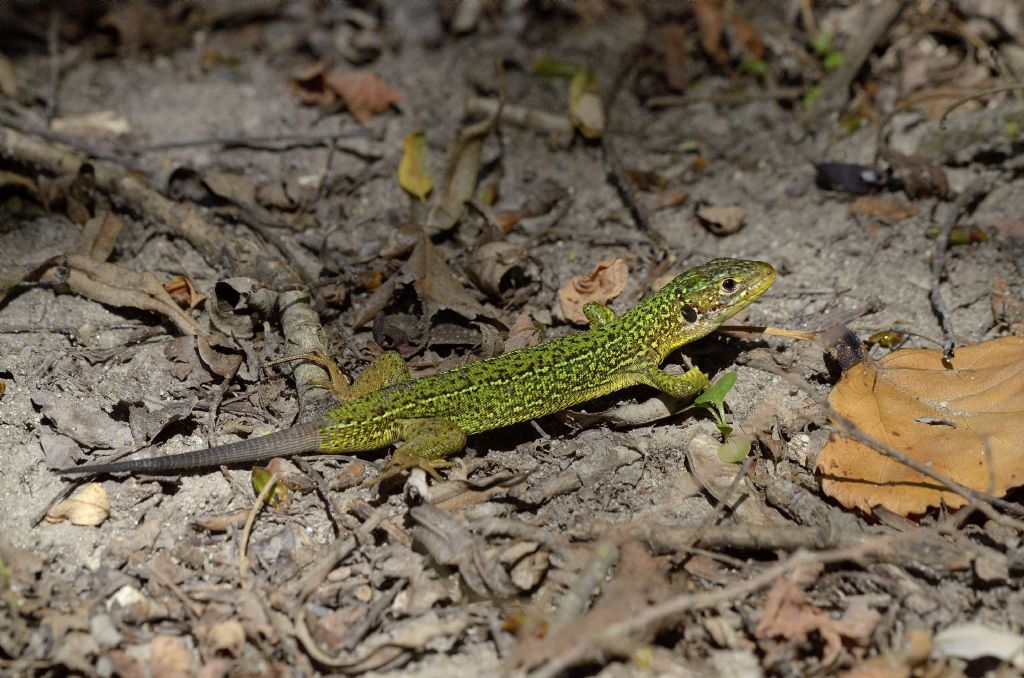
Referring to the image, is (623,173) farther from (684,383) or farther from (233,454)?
(233,454)

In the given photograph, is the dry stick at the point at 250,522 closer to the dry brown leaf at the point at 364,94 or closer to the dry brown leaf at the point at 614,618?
the dry brown leaf at the point at 614,618

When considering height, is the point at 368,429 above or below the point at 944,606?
below

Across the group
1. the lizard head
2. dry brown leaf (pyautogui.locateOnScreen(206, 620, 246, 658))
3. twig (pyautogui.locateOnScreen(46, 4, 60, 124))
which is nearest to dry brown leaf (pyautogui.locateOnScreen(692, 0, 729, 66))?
the lizard head

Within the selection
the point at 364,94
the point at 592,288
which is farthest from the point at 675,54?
the point at 592,288

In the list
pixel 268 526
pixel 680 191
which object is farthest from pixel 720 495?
pixel 680 191

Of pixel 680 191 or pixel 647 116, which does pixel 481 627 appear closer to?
pixel 680 191

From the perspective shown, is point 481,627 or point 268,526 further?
point 268,526
